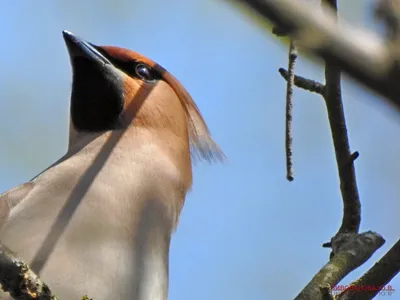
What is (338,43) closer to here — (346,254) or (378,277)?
(378,277)

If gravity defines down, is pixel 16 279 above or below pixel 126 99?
below

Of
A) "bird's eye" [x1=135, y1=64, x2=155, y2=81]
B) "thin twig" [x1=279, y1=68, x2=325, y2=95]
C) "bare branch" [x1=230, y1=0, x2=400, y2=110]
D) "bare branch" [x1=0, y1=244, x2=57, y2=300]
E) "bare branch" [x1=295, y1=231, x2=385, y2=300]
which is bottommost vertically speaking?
"bare branch" [x1=0, y1=244, x2=57, y2=300]

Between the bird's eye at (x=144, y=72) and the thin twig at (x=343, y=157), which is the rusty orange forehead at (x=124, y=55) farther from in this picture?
the thin twig at (x=343, y=157)

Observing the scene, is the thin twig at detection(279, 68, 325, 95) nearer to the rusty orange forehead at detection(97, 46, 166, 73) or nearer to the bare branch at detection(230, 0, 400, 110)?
the rusty orange forehead at detection(97, 46, 166, 73)

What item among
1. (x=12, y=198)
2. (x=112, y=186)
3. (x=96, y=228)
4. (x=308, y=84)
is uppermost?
(x=308, y=84)

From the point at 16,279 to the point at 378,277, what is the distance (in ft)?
4.52

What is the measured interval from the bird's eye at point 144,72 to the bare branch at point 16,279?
2.22 meters

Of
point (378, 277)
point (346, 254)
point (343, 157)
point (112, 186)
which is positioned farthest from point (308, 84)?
point (112, 186)

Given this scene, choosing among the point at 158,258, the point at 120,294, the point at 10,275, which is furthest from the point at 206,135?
the point at 10,275

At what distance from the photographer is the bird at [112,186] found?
109 inches

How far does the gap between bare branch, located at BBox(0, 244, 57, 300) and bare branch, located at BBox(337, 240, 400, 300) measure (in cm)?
123

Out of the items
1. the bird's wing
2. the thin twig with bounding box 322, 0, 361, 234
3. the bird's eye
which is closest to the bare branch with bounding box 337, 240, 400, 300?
the thin twig with bounding box 322, 0, 361, 234

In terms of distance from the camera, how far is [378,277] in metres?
2.63

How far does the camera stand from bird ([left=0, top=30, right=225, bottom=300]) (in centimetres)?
276
